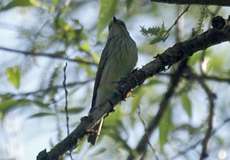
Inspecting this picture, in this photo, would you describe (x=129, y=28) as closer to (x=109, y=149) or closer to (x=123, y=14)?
(x=123, y=14)

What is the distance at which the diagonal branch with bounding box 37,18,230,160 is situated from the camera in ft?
8.62

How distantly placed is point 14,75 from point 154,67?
2147 millimetres

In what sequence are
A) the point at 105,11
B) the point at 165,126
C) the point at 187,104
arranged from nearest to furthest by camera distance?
the point at 105,11, the point at 165,126, the point at 187,104

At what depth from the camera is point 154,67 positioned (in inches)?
108

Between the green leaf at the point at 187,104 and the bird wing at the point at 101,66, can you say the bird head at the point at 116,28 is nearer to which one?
the bird wing at the point at 101,66

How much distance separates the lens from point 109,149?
5.21m

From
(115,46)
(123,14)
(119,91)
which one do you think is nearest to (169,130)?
(115,46)

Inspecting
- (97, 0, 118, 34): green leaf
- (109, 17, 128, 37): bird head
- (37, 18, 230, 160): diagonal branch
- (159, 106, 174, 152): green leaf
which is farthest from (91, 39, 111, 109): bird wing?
(37, 18, 230, 160): diagonal branch

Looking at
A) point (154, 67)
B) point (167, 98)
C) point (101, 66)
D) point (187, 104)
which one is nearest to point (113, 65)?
point (101, 66)

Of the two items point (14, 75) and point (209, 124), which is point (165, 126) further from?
point (14, 75)

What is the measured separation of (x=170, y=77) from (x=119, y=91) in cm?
247

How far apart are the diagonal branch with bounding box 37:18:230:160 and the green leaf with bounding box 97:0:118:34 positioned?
49.7 inches

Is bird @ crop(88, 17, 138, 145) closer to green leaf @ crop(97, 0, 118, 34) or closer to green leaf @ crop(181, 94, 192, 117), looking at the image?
green leaf @ crop(97, 0, 118, 34)

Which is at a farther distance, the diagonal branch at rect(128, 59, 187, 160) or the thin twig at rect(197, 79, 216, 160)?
the diagonal branch at rect(128, 59, 187, 160)
